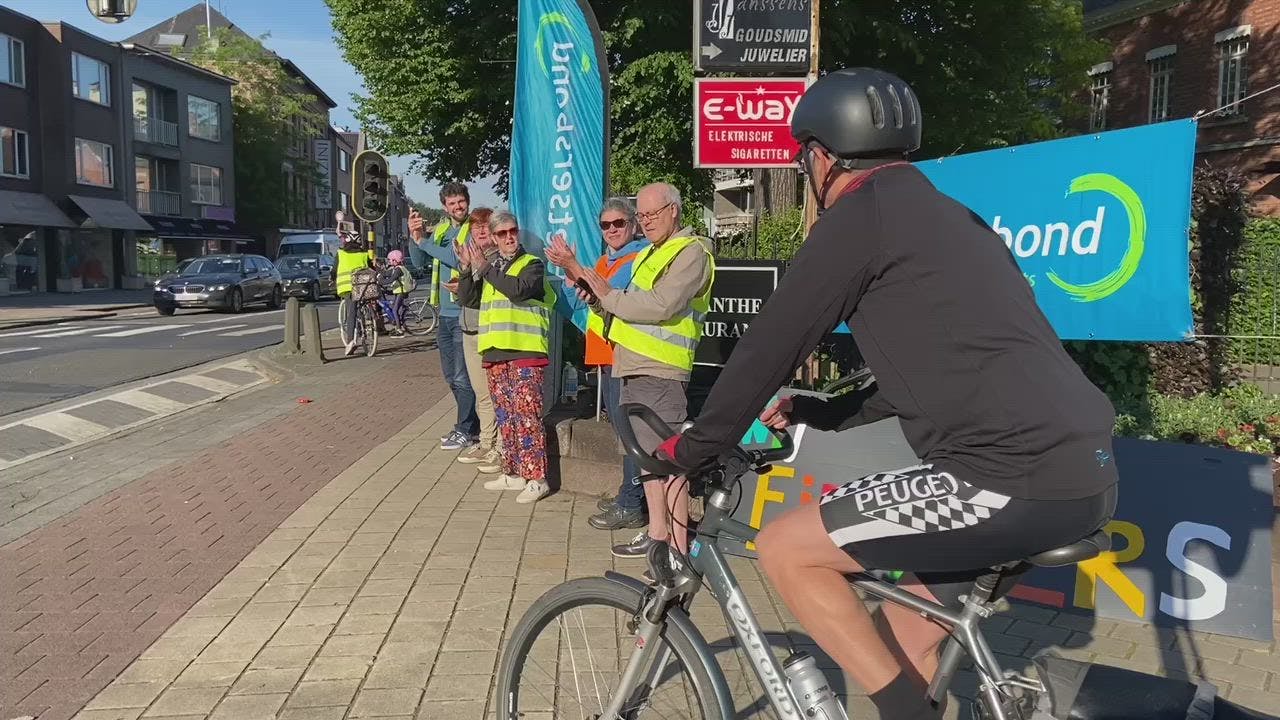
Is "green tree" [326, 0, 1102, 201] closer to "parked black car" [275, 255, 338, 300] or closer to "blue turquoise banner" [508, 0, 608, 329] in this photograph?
"blue turquoise banner" [508, 0, 608, 329]

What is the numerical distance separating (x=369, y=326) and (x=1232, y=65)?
2047 centimetres

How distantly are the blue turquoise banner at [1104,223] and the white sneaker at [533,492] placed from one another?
9.93ft

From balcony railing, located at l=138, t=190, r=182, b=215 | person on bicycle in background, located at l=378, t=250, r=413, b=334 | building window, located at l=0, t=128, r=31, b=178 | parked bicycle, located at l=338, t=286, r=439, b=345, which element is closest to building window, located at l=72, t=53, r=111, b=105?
building window, located at l=0, t=128, r=31, b=178

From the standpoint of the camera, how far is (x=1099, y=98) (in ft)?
95.3

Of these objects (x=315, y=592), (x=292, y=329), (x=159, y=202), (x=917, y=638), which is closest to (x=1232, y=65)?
(x=292, y=329)

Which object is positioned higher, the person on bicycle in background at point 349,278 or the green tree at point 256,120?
the green tree at point 256,120

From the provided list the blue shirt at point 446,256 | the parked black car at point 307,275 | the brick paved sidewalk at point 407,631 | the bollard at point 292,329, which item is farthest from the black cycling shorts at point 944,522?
Answer: the parked black car at point 307,275

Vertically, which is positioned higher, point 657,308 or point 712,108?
point 712,108

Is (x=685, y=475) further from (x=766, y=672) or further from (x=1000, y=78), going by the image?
(x=1000, y=78)

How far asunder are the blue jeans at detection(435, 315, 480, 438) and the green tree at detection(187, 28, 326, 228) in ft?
163

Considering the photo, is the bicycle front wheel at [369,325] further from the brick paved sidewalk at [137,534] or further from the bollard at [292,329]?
the brick paved sidewalk at [137,534]

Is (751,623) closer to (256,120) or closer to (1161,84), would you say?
(1161,84)

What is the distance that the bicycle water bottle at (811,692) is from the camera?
2.33m

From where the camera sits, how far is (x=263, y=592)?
15.7ft
